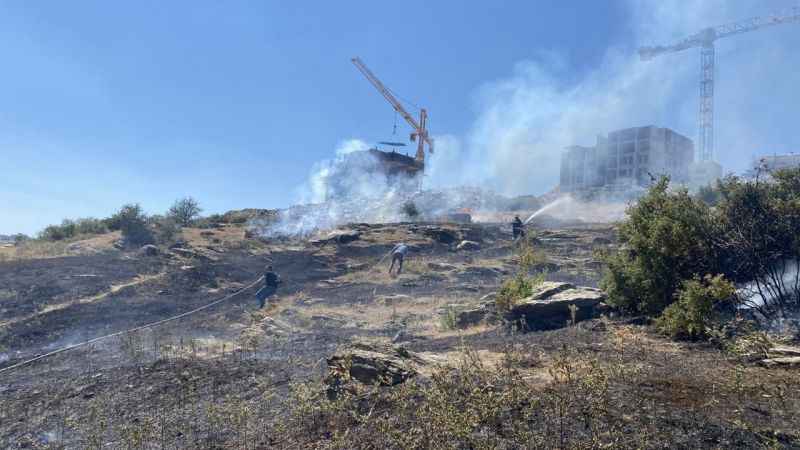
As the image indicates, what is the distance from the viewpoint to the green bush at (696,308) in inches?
258

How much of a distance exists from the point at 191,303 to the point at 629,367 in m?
12.8

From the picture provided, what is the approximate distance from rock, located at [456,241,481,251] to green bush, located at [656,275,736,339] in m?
16.6

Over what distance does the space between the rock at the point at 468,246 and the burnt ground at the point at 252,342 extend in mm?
666

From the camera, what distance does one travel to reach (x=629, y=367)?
5449 millimetres

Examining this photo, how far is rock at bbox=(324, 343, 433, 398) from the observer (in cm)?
567

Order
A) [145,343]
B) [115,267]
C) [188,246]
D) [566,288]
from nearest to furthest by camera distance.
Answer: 1. [566,288]
2. [145,343]
3. [115,267]
4. [188,246]

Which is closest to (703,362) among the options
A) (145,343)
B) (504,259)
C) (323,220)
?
(145,343)

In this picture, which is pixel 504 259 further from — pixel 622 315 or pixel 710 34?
pixel 710 34

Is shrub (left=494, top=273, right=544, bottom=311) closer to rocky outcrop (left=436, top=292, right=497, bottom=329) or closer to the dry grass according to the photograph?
A: rocky outcrop (left=436, top=292, right=497, bottom=329)

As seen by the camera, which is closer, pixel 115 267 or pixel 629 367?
pixel 629 367

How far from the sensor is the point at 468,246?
24016 mm

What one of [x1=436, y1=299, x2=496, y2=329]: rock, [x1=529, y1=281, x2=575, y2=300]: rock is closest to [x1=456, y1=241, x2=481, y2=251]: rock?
[x1=436, y1=299, x2=496, y2=329]: rock

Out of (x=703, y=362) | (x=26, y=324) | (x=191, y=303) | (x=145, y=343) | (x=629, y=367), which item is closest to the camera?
(x=629, y=367)

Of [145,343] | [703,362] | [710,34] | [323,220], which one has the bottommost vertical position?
[145,343]
